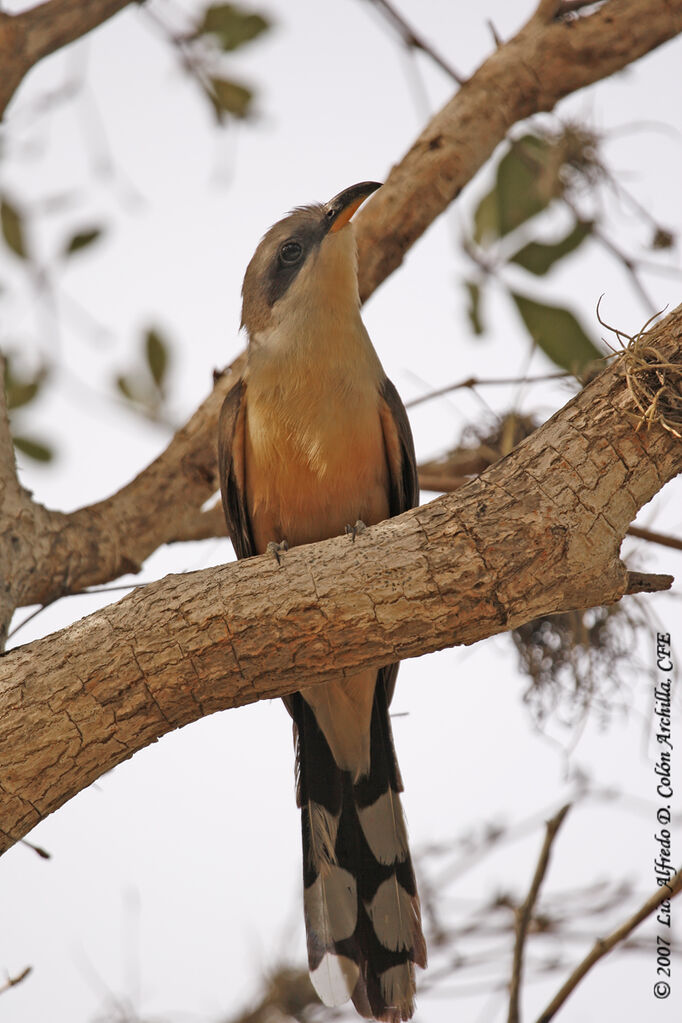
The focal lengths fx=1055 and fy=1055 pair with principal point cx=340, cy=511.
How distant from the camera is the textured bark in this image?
2.91 m

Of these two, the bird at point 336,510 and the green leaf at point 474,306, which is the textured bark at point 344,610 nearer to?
the bird at point 336,510

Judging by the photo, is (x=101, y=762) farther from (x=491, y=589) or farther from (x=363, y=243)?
(x=363, y=243)

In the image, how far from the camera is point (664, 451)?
2.99 meters

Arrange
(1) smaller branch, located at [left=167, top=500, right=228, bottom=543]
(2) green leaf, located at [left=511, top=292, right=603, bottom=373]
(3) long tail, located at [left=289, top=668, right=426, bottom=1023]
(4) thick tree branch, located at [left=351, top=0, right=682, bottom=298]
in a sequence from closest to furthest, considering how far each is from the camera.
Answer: (3) long tail, located at [left=289, top=668, right=426, bottom=1023]
(2) green leaf, located at [left=511, top=292, right=603, bottom=373]
(4) thick tree branch, located at [left=351, top=0, right=682, bottom=298]
(1) smaller branch, located at [left=167, top=500, right=228, bottom=543]

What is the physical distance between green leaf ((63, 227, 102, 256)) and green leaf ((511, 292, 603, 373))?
2.25 metres

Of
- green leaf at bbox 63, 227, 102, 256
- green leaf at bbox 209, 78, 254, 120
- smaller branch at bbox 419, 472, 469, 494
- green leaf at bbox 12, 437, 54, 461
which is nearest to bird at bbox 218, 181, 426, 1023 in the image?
smaller branch at bbox 419, 472, 469, 494

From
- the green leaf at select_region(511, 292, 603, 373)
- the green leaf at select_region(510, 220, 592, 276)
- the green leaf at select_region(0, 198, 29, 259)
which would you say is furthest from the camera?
the green leaf at select_region(0, 198, 29, 259)

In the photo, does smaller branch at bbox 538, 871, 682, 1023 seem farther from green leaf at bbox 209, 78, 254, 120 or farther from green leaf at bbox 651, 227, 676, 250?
green leaf at bbox 209, 78, 254, 120

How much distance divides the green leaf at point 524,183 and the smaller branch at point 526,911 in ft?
8.96

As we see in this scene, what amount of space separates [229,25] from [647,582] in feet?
11.3

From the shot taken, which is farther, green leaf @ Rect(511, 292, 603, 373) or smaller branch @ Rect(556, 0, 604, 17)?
smaller branch @ Rect(556, 0, 604, 17)

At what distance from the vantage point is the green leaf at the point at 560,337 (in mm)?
4434

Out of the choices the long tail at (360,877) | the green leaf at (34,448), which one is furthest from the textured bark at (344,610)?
the green leaf at (34,448)

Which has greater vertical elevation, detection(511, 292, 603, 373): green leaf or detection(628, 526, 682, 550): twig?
detection(511, 292, 603, 373): green leaf
